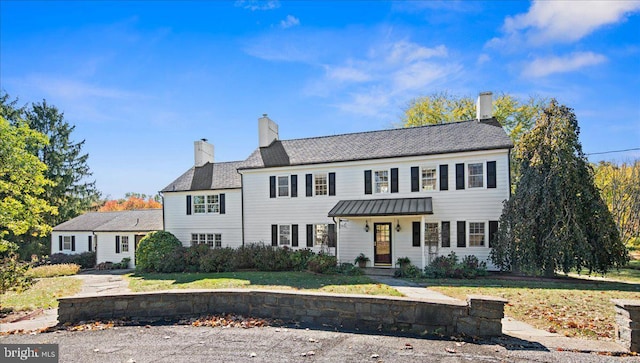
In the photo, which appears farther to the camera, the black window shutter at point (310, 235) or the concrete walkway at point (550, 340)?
the black window shutter at point (310, 235)

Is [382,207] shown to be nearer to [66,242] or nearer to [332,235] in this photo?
[332,235]

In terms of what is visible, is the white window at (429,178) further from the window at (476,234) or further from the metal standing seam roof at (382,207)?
the window at (476,234)

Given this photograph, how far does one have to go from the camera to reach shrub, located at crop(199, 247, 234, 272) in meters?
17.1

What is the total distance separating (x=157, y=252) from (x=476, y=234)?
16.3 meters

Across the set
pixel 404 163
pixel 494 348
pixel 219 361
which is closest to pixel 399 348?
pixel 494 348

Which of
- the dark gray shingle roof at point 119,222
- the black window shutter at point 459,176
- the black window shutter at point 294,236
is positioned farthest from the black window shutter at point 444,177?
the dark gray shingle roof at point 119,222

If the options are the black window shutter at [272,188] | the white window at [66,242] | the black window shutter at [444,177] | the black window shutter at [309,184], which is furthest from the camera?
the white window at [66,242]

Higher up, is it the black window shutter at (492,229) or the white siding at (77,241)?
the black window shutter at (492,229)

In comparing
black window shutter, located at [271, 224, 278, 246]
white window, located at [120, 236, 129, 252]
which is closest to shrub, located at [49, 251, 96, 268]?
white window, located at [120, 236, 129, 252]

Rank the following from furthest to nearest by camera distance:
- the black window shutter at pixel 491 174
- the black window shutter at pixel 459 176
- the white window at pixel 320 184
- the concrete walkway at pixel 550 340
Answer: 1. the white window at pixel 320 184
2. the black window shutter at pixel 459 176
3. the black window shutter at pixel 491 174
4. the concrete walkway at pixel 550 340

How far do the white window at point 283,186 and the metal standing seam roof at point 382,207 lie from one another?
3.10m

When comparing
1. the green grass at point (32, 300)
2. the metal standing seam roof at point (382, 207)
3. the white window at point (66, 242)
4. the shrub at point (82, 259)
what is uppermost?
the metal standing seam roof at point (382, 207)

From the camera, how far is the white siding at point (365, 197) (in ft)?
49.3

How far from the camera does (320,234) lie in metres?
17.7
